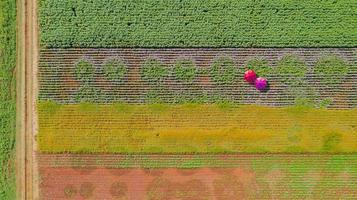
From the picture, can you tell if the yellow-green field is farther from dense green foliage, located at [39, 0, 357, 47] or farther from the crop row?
dense green foliage, located at [39, 0, 357, 47]

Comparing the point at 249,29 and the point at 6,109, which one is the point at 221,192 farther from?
the point at 6,109

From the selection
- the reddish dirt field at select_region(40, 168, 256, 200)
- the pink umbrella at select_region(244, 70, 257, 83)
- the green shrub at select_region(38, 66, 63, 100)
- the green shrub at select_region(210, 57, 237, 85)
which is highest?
the green shrub at select_region(38, 66, 63, 100)

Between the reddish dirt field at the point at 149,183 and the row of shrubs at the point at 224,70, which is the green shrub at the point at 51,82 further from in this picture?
the reddish dirt field at the point at 149,183

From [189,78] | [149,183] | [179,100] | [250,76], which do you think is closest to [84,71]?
[179,100]

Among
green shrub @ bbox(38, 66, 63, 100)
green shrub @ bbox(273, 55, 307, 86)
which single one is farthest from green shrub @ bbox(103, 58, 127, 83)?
green shrub @ bbox(273, 55, 307, 86)

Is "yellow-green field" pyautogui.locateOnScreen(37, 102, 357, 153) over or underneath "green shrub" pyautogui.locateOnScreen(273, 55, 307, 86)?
underneath

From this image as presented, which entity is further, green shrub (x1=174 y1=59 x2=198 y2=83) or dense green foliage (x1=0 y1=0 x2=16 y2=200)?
green shrub (x1=174 y1=59 x2=198 y2=83)

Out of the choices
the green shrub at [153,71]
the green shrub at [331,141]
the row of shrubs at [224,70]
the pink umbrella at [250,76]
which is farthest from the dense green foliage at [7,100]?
the green shrub at [331,141]
